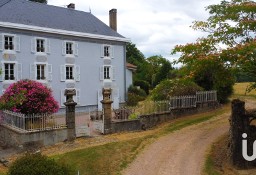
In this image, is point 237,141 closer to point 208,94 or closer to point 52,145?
point 52,145

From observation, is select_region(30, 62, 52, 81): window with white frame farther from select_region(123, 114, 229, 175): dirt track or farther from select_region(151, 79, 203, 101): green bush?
select_region(123, 114, 229, 175): dirt track

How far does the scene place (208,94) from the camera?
994 inches

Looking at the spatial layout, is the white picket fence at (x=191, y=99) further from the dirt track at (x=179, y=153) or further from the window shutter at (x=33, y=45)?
the window shutter at (x=33, y=45)

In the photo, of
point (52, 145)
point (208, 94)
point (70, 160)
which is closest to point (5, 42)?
point (52, 145)

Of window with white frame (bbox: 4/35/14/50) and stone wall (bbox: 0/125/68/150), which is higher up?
window with white frame (bbox: 4/35/14/50)

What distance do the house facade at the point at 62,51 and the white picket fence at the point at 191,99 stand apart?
429 inches

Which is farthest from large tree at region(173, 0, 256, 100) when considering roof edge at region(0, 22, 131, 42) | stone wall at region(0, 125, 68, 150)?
roof edge at region(0, 22, 131, 42)

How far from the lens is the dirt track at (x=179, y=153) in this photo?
1253 cm

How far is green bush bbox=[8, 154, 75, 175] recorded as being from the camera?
9820 millimetres

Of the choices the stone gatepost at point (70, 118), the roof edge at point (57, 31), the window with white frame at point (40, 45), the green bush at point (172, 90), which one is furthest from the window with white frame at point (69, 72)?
the stone gatepost at point (70, 118)

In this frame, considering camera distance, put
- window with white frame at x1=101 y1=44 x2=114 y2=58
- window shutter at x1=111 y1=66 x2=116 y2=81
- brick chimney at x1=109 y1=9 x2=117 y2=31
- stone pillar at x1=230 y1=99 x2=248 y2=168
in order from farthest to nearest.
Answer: brick chimney at x1=109 y1=9 x2=117 y2=31, window shutter at x1=111 y1=66 x2=116 y2=81, window with white frame at x1=101 y1=44 x2=114 y2=58, stone pillar at x1=230 y1=99 x2=248 y2=168

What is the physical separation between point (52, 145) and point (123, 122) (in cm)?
480

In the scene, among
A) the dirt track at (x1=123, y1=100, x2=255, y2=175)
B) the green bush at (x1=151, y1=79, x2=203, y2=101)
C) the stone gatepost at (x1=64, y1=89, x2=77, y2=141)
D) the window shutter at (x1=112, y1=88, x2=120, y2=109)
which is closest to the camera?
the dirt track at (x1=123, y1=100, x2=255, y2=175)

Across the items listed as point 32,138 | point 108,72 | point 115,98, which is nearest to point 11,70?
point 108,72
